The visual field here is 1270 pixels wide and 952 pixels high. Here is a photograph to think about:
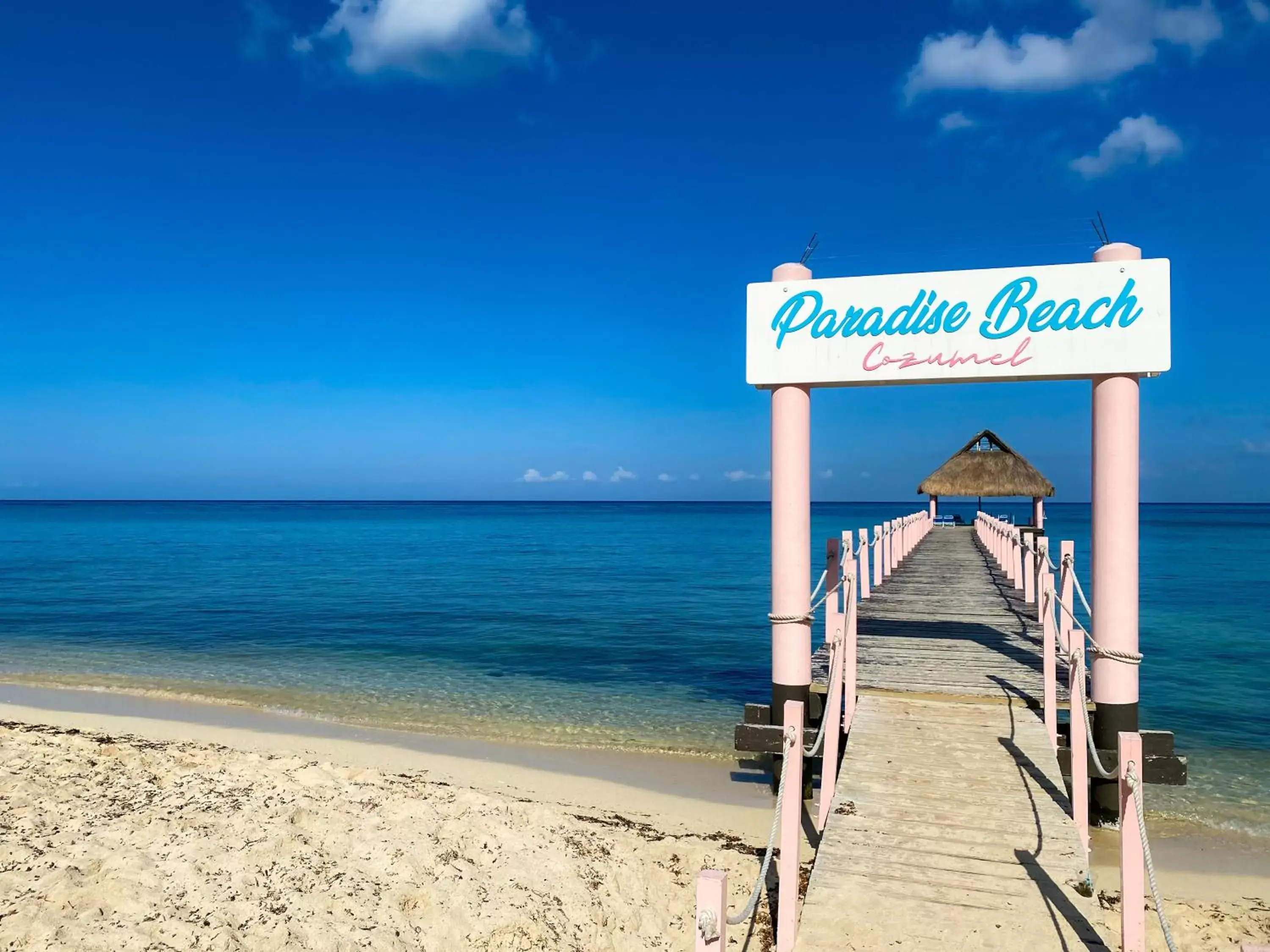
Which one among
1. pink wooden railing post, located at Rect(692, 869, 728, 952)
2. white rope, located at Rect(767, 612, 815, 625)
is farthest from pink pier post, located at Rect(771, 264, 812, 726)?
pink wooden railing post, located at Rect(692, 869, 728, 952)

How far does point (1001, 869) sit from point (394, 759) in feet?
29.9

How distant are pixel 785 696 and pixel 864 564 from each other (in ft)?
18.5

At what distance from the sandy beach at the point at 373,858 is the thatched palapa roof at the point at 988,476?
69.9 feet

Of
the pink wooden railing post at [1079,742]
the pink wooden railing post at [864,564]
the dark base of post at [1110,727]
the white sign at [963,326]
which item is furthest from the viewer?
the pink wooden railing post at [864,564]

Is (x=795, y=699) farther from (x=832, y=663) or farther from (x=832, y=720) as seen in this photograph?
(x=832, y=663)

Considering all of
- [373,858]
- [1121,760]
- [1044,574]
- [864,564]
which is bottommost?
[373,858]

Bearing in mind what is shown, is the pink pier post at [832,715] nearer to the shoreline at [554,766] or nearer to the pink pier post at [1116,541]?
the shoreline at [554,766]

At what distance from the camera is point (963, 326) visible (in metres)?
8.28

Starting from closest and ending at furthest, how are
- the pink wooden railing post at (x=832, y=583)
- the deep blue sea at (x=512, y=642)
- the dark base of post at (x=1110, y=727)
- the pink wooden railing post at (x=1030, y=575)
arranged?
the dark base of post at (x=1110, y=727), the pink wooden railing post at (x=832, y=583), the pink wooden railing post at (x=1030, y=575), the deep blue sea at (x=512, y=642)

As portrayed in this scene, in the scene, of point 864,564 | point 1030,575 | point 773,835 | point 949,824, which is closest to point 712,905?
point 773,835

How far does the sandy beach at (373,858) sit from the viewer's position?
6.11m

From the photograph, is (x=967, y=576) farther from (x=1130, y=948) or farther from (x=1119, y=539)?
(x=1130, y=948)

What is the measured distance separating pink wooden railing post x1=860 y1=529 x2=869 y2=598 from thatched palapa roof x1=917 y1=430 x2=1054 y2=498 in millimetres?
16176

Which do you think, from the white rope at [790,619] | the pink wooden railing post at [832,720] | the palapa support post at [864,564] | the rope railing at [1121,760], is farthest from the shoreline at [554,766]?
the palapa support post at [864,564]
